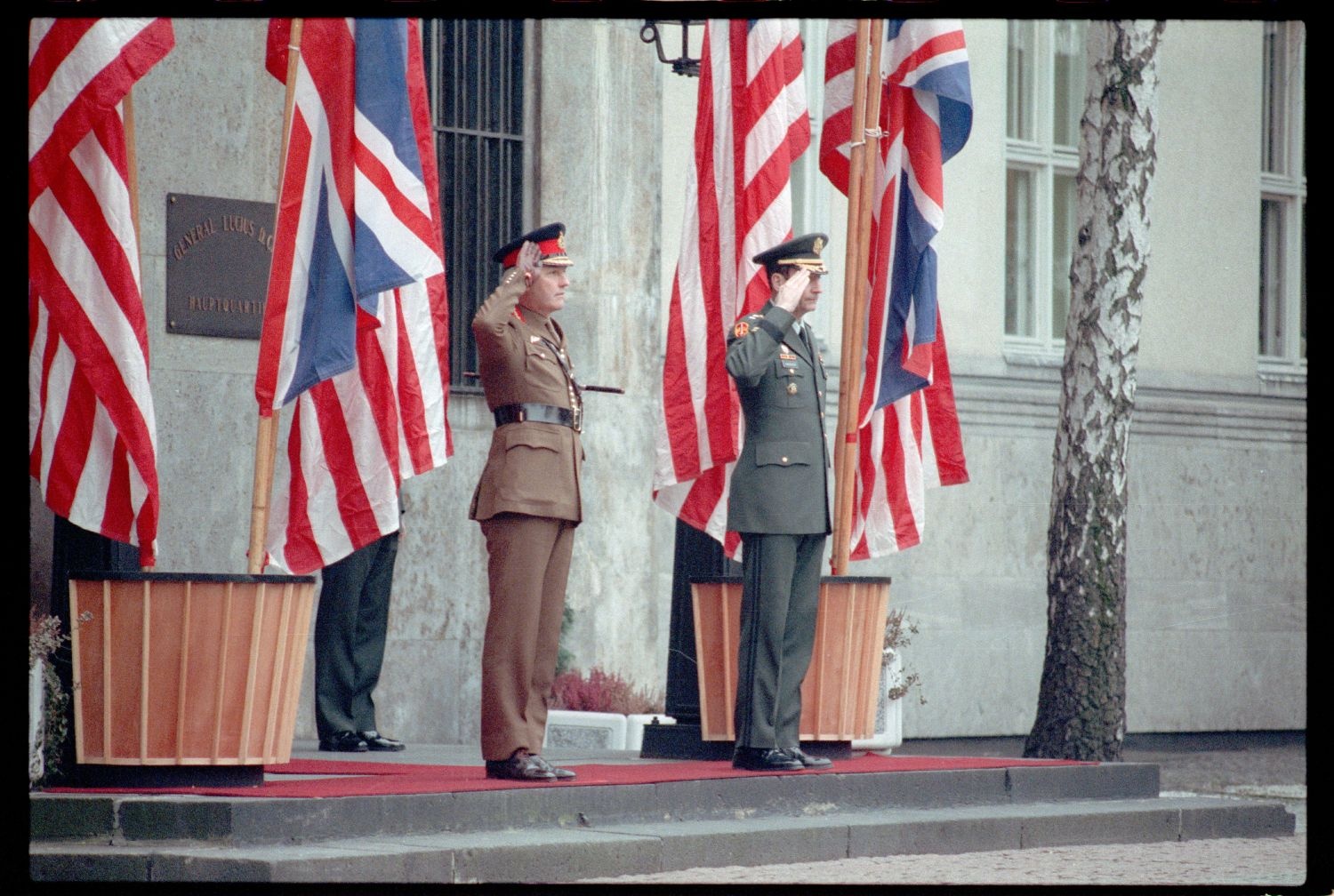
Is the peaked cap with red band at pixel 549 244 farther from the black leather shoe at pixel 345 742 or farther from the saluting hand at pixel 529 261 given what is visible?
the black leather shoe at pixel 345 742

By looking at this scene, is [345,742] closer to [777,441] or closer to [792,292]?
[777,441]

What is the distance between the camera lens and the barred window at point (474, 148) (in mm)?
13453

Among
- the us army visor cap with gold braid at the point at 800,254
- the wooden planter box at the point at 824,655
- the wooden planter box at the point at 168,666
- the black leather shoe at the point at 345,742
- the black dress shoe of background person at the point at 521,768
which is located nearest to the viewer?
the wooden planter box at the point at 168,666

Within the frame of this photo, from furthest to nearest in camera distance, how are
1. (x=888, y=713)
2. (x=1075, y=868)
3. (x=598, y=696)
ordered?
(x=598, y=696) → (x=888, y=713) → (x=1075, y=868)

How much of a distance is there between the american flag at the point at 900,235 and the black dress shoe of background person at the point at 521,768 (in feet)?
9.06

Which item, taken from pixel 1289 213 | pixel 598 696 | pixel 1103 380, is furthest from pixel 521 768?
pixel 1289 213

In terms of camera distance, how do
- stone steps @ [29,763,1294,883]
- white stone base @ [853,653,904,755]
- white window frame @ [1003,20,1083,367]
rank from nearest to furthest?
stone steps @ [29,763,1294,883] < white stone base @ [853,653,904,755] < white window frame @ [1003,20,1083,367]

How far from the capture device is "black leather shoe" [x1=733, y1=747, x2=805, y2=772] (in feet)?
30.1

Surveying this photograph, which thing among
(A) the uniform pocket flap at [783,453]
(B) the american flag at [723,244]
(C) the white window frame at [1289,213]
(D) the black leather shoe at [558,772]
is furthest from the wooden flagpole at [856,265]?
(C) the white window frame at [1289,213]

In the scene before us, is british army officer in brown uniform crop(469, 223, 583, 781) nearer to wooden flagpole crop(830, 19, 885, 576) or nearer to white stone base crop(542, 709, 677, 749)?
wooden flagpole crop(830, 19, 885, 576)

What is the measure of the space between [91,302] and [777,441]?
9.92 ft

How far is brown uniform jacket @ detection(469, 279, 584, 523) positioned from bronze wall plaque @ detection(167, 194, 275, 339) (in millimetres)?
3396

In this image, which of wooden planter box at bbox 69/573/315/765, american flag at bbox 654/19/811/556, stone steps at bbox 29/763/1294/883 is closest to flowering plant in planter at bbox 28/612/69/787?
wooden planter box at bbox 69/573/315/765

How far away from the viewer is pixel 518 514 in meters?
8.52
